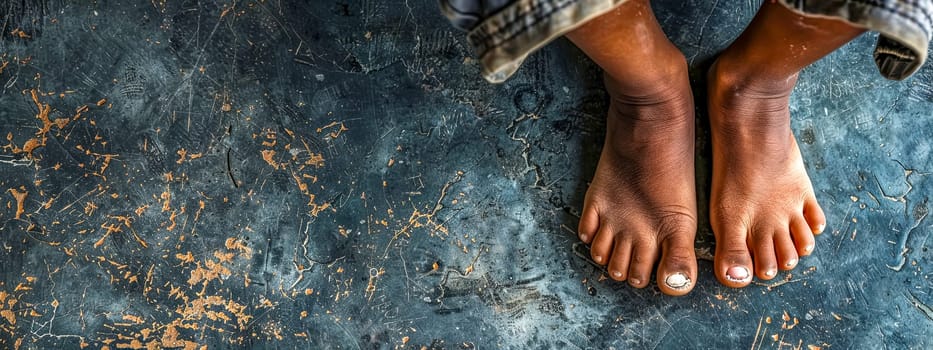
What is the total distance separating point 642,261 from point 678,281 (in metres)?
0.07

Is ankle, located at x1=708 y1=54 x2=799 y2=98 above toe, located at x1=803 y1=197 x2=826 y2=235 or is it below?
above

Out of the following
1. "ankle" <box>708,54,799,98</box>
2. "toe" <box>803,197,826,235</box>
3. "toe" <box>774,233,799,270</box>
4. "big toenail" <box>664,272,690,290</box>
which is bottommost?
"big toenail" <box>664,272,690,290</box>

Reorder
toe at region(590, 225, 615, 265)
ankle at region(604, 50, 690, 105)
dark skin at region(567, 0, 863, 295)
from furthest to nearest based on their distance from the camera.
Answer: toe at region(590, 225, 615, 265)
dark skin at region(567, 0, 863, 295)
ankle at region(604, 50, 690, 105)

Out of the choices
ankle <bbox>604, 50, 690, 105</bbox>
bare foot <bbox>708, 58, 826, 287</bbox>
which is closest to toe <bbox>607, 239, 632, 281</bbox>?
bare foot <bbox>708, 58, 826, 287</bbox>

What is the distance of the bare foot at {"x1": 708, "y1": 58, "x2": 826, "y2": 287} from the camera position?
1034mm

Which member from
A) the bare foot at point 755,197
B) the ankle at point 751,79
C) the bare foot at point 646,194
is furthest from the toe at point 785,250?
the ankle at point 751,79

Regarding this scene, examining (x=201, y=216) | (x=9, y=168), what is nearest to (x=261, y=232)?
(x=201, y=216)

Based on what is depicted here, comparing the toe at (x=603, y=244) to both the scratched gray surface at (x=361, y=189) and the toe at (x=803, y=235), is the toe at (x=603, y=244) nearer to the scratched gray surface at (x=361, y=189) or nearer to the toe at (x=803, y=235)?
the scratched gray surface at (x=361, y=189)

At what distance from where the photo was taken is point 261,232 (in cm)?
117

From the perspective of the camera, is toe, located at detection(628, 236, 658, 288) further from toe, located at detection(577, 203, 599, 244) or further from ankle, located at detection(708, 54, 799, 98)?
ankle, located at detection(708, 54, 799, 98)

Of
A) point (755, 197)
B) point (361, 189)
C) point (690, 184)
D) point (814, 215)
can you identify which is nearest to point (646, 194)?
point (690, 184)

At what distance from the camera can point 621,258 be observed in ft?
3.61

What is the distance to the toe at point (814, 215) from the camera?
1085 mm

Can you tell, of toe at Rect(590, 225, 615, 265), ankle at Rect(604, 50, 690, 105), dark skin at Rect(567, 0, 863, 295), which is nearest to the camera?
ankle at Rect(604, 50, 690, 105)
